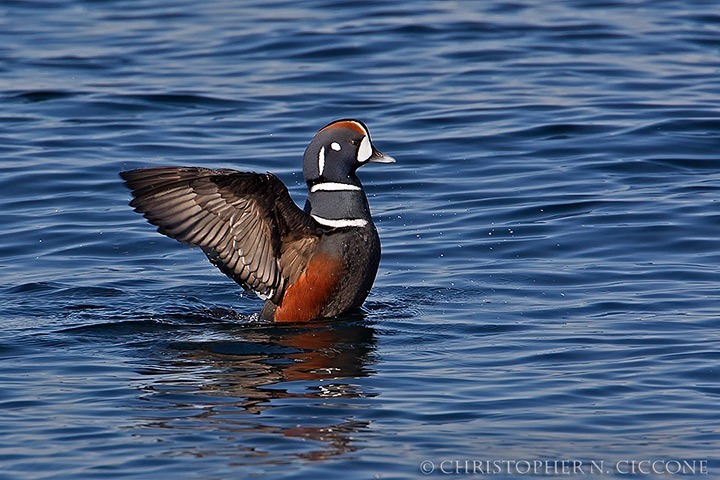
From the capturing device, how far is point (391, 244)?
995 cm

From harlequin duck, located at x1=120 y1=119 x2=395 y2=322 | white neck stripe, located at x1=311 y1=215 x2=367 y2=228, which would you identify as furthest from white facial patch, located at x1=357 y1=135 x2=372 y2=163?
white neck stripe, located at x1=311 y1=215 x2=367 y2=228

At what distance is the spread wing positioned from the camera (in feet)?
24.9

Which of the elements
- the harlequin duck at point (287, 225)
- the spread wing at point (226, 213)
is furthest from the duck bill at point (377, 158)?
the spread wing at point (226, 213)

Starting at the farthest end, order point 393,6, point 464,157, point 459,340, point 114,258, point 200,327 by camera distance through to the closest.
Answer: point 393,6, point 464,157, point 114,258, point 200,327, point 459,340

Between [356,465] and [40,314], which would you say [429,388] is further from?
[40,314]

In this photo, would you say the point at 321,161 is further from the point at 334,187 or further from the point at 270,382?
the point at 270,382

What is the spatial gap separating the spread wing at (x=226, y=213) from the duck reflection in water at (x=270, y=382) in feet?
1.54

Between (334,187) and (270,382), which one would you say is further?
(334,187)

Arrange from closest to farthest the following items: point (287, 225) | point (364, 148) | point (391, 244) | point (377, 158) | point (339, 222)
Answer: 1. point (287, 225)
2. point (339, 222)
3. point (364, 148)
4. point (377, 158)
5. point (391, 244)

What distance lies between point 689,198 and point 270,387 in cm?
506

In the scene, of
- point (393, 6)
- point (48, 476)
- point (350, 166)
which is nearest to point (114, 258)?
point (350, 166)

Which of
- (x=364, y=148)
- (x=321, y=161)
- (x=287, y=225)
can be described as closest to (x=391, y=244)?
(x=364, y=148)

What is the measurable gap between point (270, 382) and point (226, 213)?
125 centimetres

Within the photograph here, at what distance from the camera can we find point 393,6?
18.5 meters
